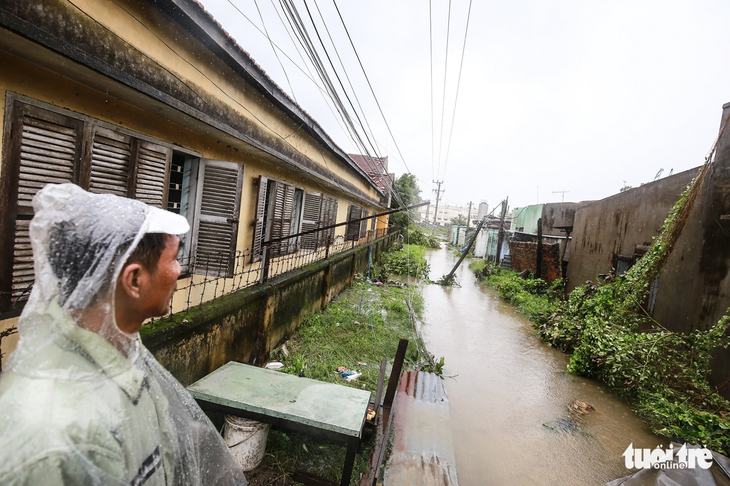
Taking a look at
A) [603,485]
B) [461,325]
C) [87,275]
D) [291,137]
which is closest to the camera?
[87,275]

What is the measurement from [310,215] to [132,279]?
6.21 meters

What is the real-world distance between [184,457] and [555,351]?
25.1 ft

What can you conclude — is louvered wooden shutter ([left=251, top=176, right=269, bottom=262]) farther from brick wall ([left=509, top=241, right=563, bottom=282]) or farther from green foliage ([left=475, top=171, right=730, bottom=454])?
brick wall ([left=509, top=241, right=563, bottom=282])

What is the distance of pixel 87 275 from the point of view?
95cm

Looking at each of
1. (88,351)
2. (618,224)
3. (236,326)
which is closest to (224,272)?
(236,326)

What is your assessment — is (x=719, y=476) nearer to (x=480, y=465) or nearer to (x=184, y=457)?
(x=480, y=465)

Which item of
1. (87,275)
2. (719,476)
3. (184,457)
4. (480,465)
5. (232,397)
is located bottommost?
(480,465)

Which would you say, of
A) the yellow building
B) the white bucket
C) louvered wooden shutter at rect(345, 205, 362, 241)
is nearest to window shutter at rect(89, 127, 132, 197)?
the yellow building

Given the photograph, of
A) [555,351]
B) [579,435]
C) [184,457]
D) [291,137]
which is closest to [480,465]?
[579,435]

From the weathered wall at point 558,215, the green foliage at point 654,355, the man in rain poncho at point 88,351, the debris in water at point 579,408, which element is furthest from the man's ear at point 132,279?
the weathered wall at point 558,215

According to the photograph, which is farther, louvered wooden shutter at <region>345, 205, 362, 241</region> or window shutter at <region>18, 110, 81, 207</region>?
louvered wooden shutter at <region>345, 205, 362, 241</region>

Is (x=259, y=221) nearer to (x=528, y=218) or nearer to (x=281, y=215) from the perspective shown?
(x=281, y=215)

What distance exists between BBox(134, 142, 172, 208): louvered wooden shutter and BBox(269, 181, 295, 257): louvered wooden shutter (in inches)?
87.8

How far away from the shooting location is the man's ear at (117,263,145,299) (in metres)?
1.02
